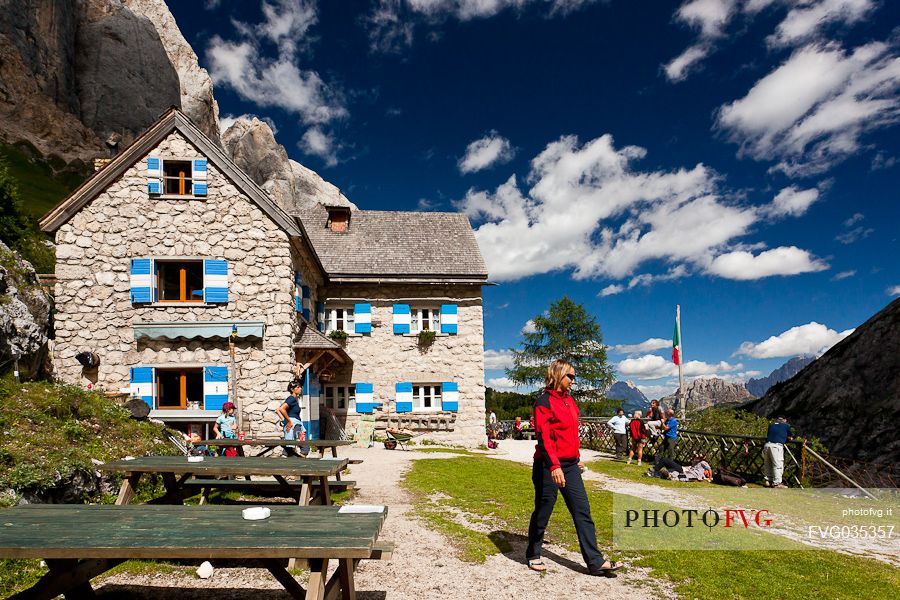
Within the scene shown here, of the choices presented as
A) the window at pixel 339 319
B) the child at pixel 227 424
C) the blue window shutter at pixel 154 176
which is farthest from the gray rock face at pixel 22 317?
the window at pixel 339 319

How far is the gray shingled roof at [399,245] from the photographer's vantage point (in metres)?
18.8

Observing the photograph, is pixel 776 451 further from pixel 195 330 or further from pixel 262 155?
pixel 262 155

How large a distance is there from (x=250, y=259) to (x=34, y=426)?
23.3 ft

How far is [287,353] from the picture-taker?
13.3m

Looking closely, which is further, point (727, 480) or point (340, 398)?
point (340, 398)

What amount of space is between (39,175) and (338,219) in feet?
132

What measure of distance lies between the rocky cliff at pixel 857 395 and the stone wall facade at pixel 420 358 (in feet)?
34.3

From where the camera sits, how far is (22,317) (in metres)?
10.8

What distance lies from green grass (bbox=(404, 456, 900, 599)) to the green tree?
28.9 metres

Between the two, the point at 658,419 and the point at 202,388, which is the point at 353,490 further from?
the point at 658,419

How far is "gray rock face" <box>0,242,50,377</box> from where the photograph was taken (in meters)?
10.2

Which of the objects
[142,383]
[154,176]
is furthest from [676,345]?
[154,176]

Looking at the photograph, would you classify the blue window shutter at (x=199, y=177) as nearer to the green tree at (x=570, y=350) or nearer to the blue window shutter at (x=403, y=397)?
the blue window shutter at (x=403, y=397)

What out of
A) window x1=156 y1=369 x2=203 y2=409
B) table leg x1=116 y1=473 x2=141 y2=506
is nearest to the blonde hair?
table leg x1=116 y1=473 x2=141 y2=506
